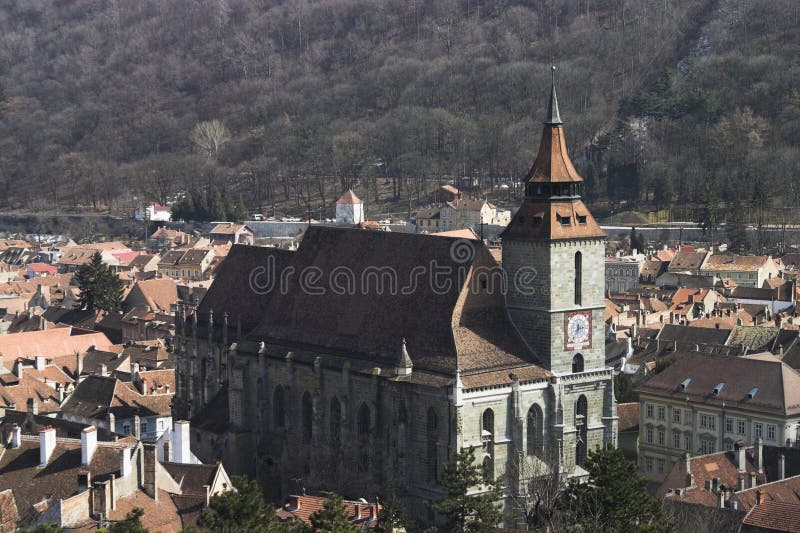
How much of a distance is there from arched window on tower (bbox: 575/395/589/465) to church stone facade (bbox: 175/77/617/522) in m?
0.06

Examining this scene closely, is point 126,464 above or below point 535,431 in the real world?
above

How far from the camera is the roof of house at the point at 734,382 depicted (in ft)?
223

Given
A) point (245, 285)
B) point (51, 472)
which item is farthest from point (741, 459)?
point (51, 472)

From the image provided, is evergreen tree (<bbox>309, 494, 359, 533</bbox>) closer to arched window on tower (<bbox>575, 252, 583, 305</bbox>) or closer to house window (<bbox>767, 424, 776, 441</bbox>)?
arched window on tower (<bbox>575, 252, 583, 305</bbox>)

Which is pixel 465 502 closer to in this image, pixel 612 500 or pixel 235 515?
pixel 612 500

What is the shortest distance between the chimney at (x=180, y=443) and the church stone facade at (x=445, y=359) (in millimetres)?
7405

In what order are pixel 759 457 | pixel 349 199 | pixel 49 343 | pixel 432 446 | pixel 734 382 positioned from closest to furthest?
pixel 432 446, pixel 759 457, pixel 734 382, pixel 49 343, pixel 349 199

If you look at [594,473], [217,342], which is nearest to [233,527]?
[594,473]

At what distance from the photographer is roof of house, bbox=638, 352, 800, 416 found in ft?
223

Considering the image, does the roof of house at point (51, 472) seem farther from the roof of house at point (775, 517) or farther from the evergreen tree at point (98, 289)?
the evergreen tree at point (98, 289)

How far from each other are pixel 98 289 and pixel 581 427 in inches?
2345

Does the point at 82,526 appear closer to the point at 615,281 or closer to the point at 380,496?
the point at 380,496

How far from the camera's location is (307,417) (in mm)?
67125

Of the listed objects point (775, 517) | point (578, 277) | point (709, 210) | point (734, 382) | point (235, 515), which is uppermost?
point (578, 277)
